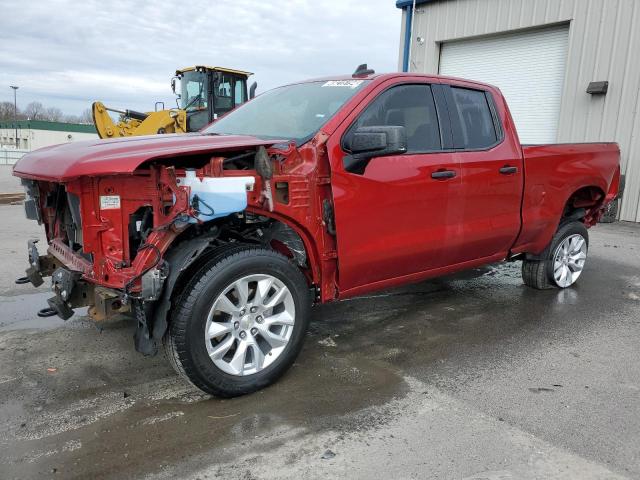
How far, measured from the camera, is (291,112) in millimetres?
3996

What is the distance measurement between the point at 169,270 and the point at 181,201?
1.27ft

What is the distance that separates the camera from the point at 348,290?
3.73 meters

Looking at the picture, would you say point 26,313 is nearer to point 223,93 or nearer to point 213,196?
point 213,196

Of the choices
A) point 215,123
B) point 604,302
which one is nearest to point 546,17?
point 604,302

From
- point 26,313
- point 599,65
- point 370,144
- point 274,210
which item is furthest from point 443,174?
point 599,65

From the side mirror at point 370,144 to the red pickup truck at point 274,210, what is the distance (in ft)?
0.03

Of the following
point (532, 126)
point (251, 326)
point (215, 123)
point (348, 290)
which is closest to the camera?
point (251, 326)

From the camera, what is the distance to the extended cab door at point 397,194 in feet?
11.5

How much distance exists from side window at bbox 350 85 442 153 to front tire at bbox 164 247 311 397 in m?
1.30

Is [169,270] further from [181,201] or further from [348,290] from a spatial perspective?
[348,290]

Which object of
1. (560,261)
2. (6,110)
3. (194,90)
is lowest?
(560,261)

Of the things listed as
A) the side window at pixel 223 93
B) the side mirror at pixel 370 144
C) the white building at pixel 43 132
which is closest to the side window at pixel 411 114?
the side mirror at pixel 370 144

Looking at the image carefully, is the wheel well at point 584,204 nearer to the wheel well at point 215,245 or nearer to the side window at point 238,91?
the wheel well at point 215,245

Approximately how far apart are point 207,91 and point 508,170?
11.4m
